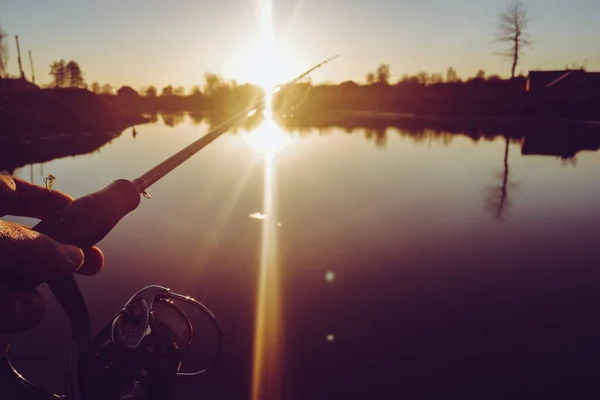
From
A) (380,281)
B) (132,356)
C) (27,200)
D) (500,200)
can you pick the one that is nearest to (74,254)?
(27,200)

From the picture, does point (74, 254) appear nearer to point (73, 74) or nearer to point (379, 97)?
point (379, 97)

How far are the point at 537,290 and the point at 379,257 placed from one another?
390 cm

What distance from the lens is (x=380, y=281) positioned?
33.2ft

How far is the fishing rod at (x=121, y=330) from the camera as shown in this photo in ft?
7.07

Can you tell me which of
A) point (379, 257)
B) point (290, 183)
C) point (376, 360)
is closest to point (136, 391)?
point (376, 360)

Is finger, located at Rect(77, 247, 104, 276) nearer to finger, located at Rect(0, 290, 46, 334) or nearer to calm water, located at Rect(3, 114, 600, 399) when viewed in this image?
finger, located at Rect(0, 290, 46, 334)

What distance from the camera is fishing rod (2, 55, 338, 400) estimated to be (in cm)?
215

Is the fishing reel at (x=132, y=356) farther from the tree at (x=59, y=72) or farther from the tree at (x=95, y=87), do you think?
the tree at (x=95, y=87)

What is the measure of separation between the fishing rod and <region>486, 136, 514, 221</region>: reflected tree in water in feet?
47.9

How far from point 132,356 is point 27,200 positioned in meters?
1.25

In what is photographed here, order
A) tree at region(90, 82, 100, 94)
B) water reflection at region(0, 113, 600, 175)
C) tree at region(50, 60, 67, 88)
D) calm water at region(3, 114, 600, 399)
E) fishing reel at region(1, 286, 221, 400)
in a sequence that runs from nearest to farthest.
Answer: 1. fishing reel at region(1, 286, 221, 400)
2. calm water at region(3, 114, 600, 399)
3. water reflection at region(0, 113, 600, 175)
4. tree at region(50, 60, 67, 88)
5. tree at region(90, 82, 100, 94)

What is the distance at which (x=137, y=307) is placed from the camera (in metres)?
2.89

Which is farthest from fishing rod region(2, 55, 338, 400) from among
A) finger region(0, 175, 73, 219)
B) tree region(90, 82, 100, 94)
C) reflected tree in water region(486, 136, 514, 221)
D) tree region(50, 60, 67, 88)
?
tree region(90, 82, 100, 94)

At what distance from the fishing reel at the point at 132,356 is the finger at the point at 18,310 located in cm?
104
